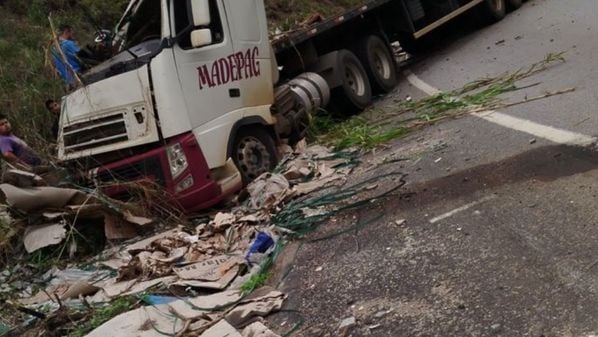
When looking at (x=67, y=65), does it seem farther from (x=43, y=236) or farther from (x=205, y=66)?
(x=43, y=236)

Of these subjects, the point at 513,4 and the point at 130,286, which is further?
the point at 513,4

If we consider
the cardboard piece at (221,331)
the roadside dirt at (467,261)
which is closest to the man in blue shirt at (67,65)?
the roadside dirt at (467,261)

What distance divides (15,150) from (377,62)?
5.67 metres

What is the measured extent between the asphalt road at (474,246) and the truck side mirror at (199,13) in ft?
6.98

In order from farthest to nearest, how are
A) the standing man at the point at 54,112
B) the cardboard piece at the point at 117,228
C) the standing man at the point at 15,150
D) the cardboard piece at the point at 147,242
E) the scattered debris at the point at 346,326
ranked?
1. the standing man at the point at 54,112
2. the standing man at the point at 15,150
3. the cardboard piece at the point at 117,228
4. the cardboard piece at the point at 147,242
5. the scattered debris at the point at 346,326

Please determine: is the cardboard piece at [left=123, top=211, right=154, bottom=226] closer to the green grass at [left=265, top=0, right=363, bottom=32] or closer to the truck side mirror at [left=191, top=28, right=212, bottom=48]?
the truck side mirror at [left=191, top=28, right=212, bottom=48]

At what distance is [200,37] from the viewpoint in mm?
7172

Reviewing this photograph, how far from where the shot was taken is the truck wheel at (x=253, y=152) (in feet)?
25.5

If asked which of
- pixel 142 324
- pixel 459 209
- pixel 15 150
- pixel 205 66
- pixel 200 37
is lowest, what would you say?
pixel 459 209

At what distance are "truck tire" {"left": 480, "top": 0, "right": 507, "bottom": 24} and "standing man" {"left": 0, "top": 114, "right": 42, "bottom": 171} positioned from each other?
29.3 feet

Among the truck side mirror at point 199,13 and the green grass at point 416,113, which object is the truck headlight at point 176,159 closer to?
the truck side mirror at point 199,13

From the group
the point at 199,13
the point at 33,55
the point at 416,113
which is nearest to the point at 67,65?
the point at 199,13

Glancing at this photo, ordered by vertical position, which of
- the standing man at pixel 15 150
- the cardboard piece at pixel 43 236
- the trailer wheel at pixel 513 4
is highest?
the standing man at pixel 15 150

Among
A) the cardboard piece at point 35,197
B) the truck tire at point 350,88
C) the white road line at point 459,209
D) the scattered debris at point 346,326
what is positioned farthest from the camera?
the truck tire at point 350,88
